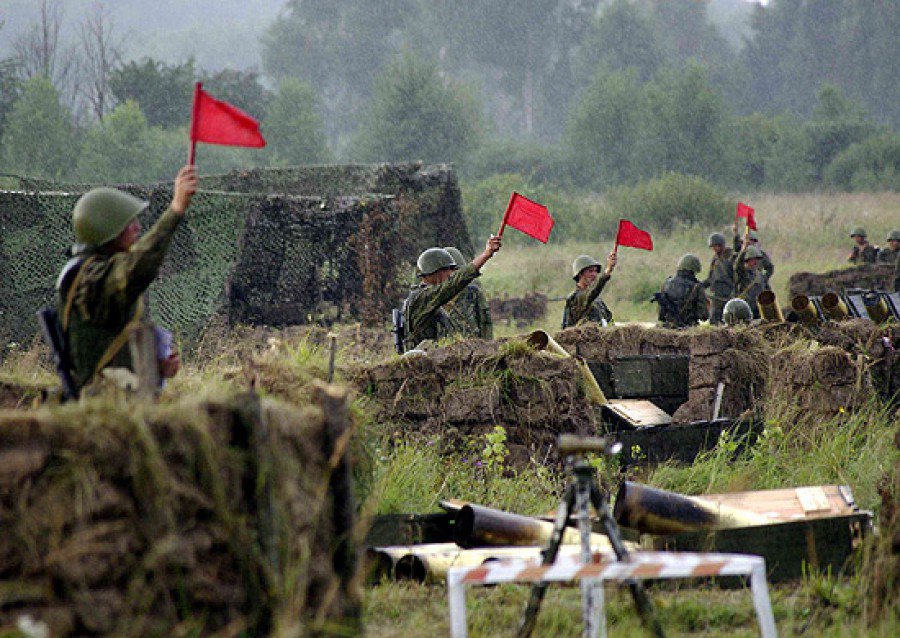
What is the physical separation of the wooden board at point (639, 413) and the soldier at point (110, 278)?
539 centimetres

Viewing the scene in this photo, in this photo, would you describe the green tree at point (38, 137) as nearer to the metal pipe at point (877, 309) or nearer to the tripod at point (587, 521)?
the metal pipe at point (877, 309)

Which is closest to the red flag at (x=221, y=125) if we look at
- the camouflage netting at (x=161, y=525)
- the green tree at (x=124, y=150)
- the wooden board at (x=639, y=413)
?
the camouflage netting at (x=161, y=525)

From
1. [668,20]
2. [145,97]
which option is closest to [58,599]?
[145,97]

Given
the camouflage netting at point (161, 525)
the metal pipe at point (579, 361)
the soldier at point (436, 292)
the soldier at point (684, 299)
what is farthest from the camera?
the soldier at point (684, 299)

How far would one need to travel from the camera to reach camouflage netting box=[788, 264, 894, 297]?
24406 mm

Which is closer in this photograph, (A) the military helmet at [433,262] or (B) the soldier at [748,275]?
(A) the military helmet at [433,262]

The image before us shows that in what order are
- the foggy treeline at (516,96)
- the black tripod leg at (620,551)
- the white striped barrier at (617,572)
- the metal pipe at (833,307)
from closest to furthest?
the white striped barrier at (617,572) → the black tripod leg at (620,551) → the metal pipe at (833,307) → the foggy treeline at (516,96)

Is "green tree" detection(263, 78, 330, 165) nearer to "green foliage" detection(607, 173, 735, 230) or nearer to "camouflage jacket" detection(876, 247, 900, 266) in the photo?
"green foliage" detection(607, 173, 735, 230)

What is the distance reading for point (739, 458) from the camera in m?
9.91

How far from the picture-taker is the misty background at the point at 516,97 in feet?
165

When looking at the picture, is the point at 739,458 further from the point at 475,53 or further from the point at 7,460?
the point at 475,53

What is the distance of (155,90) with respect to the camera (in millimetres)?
56281

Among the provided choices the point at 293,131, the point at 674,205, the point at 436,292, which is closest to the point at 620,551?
the point at 436,292

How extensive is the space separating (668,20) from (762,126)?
4343cm
